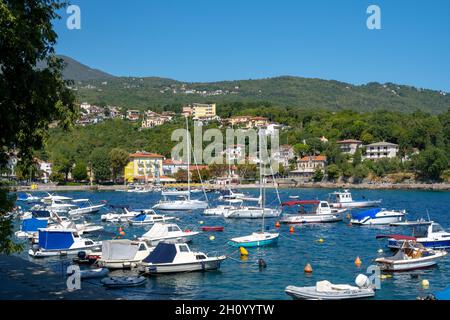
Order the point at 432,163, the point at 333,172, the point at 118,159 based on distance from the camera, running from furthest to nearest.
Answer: the point at 333,172 → the point at 118,159 → the point at 432,163

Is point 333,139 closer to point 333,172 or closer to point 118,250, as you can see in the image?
point 333,172

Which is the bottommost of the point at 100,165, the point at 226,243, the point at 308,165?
the point at 226,243

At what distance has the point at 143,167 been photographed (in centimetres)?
14088

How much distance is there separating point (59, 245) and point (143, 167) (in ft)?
370

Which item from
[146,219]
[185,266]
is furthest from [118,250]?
[146,219]

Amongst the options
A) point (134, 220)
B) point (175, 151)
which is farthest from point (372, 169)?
point (134, 220)

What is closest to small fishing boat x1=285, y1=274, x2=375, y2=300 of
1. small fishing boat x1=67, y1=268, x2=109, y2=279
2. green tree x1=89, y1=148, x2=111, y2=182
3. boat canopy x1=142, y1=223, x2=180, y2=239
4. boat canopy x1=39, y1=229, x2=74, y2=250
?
small fishing boat x1=67, y1=268, x2=109, y2=279

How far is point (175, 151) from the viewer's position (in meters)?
153

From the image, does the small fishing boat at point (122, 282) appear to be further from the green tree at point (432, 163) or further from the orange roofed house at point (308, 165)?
the orange roofed house at point (308, 165)

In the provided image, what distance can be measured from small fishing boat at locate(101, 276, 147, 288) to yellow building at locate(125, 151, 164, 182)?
376 feet

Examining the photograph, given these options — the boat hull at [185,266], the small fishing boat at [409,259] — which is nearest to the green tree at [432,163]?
the small fishing boat at [409,259]

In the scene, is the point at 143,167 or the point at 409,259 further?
the point at 143,167

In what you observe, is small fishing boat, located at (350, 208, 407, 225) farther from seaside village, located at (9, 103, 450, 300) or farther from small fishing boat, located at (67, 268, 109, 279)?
small fishing boat, located at (67, 268, 109, 279)
